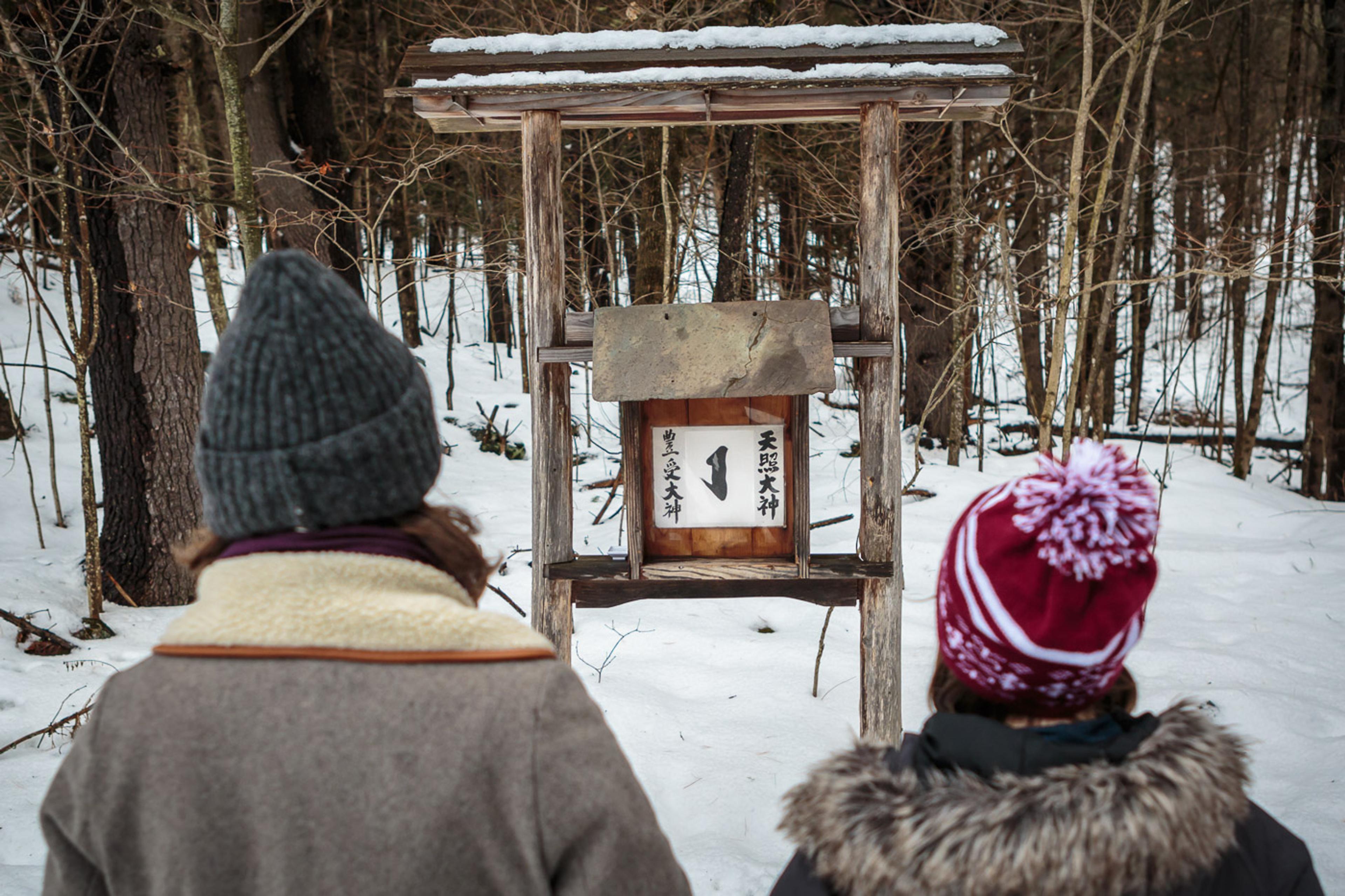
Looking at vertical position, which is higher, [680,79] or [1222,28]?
[1222,28]

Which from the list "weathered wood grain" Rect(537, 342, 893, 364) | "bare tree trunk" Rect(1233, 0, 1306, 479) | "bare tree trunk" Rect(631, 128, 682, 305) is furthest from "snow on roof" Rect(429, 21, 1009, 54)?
"bare tree trunk" Rect(1233, 0, 1306, 479)

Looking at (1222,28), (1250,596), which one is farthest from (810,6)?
(1222,28)

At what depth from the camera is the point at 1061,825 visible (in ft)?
3.51

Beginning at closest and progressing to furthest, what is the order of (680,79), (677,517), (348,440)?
(348,440) → (680,79) → (677,517)

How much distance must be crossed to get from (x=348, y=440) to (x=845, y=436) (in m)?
10.7

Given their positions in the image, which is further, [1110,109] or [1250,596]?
[1110,109]

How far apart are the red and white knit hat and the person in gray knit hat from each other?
53 cm

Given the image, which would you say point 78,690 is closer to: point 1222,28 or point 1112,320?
point 1112,320

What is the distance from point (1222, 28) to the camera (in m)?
11.4

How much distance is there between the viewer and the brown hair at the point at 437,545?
107 cm

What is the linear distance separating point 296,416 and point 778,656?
4.25 meters

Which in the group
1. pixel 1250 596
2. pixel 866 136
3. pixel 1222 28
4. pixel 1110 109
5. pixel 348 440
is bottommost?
pixel 1250 596

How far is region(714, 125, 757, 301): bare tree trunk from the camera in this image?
700 cm

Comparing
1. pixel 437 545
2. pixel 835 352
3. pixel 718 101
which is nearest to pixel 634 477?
pixel 835 352
